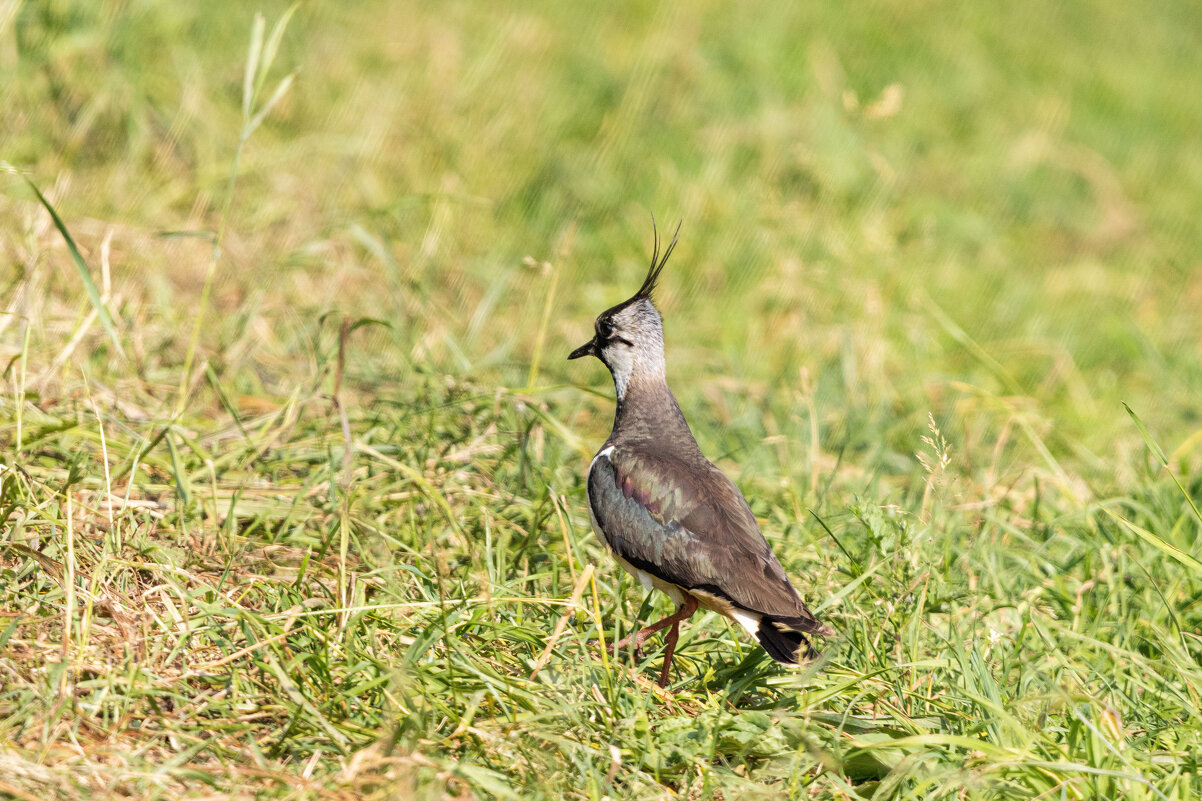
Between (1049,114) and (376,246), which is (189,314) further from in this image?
(1049,114)

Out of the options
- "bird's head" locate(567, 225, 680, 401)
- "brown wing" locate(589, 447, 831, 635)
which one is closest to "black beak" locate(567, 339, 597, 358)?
"bird's head" locate(567, 225, 680, 401)

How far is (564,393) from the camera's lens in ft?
17.9

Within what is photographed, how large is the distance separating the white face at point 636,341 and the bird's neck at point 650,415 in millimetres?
26

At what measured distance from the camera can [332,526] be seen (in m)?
3.80

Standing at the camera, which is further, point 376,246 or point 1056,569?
point 376,246

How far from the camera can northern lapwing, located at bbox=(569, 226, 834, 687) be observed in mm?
3416

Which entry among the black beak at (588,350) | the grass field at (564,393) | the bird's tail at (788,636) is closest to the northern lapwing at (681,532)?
the bird's tail at (788,636)

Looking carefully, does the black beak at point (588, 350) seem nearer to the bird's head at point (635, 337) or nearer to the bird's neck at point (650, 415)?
the bird's head at point (635, 337)

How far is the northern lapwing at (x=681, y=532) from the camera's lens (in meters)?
3.42

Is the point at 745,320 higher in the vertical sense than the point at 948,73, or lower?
lower

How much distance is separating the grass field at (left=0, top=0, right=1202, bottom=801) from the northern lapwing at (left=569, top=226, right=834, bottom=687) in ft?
0.55

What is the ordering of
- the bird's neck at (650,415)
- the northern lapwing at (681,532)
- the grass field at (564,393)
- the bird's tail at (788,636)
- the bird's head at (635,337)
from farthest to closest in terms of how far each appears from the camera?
1. the bird's head at (635,337)
2. the bird's neck at (650,415)
3. the northern lapwing at (681,532)
4. the bird's tail at (788,636)
5. the grass field at (564,393)

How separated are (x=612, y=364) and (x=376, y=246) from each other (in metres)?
1.15

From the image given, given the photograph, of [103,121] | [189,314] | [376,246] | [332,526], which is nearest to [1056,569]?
[332,526]
